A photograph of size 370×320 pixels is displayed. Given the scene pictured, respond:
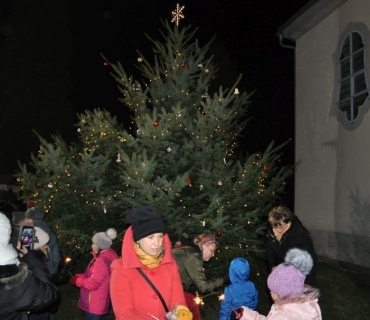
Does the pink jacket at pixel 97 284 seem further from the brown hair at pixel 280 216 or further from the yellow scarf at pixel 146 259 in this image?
the yellow scarf at pixel 146 259

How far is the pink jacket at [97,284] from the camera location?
5645 mm

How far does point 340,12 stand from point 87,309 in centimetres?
1096

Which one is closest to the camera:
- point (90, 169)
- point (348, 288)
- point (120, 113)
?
point (90, 169)

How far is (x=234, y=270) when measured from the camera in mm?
4961

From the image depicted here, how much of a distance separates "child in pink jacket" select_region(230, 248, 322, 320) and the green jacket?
3.48ft

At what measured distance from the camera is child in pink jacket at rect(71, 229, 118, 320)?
565 cm

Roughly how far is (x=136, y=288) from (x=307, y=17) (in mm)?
12541

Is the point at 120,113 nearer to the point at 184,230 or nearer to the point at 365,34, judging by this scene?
the point at 365,34

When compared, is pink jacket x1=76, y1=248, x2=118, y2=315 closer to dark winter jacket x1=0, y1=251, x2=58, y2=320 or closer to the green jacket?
the green jacket

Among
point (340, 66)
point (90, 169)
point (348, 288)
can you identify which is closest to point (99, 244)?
point (90, 169)

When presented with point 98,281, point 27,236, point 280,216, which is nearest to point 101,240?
point 98,281

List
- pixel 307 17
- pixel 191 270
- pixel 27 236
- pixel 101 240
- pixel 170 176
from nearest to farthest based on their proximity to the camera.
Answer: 1. pixel 27 236
2. pixel 191 270
3. pixel 101 240
4. pixel 170 176
5. pixel 307 17

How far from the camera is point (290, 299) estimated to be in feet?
11.4

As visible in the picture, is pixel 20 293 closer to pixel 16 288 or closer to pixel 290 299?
pixel 16 288
